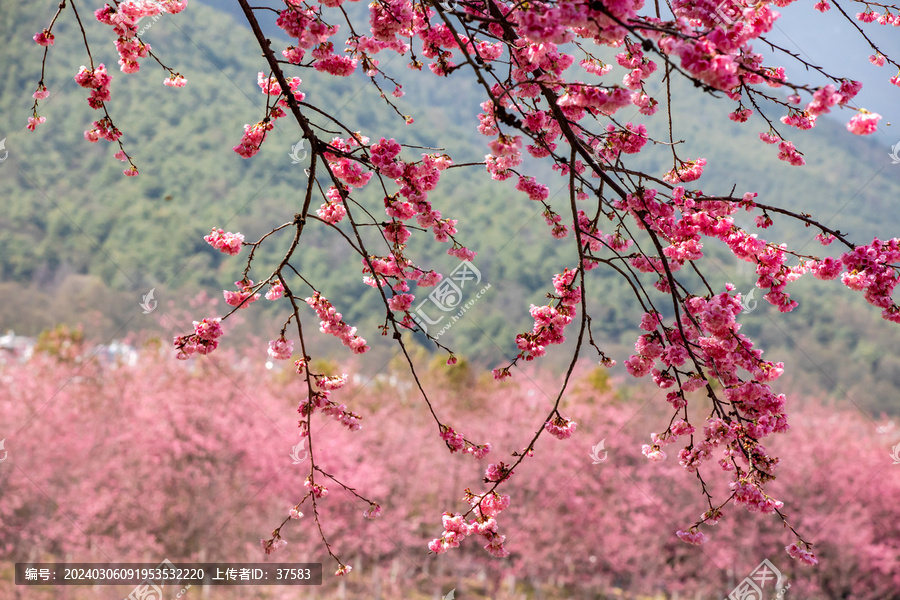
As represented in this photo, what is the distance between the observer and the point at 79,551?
8.06 metres

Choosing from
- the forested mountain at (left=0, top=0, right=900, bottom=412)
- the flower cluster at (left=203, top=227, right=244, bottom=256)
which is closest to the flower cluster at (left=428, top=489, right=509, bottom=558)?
A: the flower cluster at (left=203, top=227, right=244, bottom=256)

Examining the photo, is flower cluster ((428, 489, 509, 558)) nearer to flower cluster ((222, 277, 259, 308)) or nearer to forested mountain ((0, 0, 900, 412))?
flower cluster ((222, 277, 259, 308))

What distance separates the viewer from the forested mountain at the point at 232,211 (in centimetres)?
2891

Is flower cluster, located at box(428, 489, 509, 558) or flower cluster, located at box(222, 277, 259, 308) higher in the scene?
flower cluster, located at box(222, 277, 259, 308)

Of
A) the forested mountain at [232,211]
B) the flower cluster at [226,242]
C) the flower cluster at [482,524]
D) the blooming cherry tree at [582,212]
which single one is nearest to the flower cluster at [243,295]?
the blooming cherry tree at [582,212]

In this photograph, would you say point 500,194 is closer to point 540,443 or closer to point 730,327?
point 540,443

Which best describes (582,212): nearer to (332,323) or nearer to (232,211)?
(332,323)

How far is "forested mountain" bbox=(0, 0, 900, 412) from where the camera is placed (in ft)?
94.8

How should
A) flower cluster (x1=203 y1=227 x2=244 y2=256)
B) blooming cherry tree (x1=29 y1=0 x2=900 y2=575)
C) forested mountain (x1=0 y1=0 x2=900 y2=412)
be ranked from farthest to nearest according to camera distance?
forested mountain (x1=0 y1=0 x2=900 y2=412) < flower cluster (x1=203 y1=227 x2=244 y2=256) < blooming cherry tree (x1=29 y1=0 x2=900 y2=575)

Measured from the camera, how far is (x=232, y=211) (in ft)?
137

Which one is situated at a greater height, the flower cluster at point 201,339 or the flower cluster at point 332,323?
the flower cluster at point 332,323

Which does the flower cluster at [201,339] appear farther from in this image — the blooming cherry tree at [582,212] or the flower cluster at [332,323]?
the flower cluster at [332,323]

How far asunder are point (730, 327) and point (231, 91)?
5694 cm

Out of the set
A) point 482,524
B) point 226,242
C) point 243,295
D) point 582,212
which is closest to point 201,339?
point 243,295
